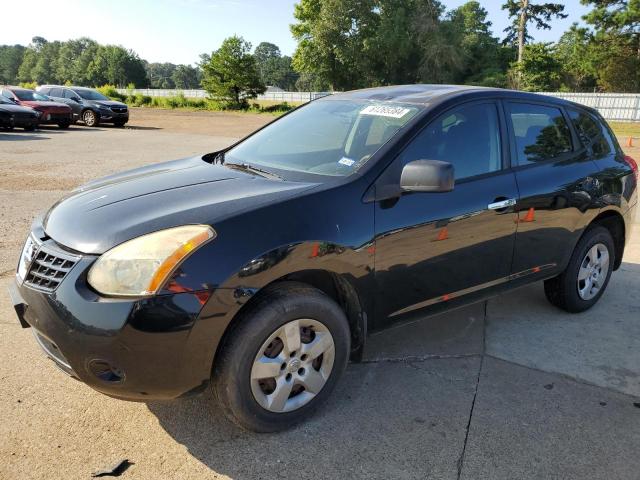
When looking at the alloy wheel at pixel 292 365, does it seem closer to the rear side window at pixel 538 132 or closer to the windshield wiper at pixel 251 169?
the windshield wiper at pixel 251 169

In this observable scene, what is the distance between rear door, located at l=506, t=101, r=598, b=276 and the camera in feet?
11.8

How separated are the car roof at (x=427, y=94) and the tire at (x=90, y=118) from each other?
21338 mm

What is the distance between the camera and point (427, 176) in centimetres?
271

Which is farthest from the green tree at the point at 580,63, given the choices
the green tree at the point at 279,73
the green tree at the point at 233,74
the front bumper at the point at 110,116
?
the green tree at the point at 279,73

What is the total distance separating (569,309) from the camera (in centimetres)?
Result: 425

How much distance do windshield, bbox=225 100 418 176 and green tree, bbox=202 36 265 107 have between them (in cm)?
4272

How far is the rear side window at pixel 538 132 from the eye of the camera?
3641 millimetres

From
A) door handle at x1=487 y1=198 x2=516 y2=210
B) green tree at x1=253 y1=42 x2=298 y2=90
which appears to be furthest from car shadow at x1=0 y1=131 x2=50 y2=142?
green tree at x1=253 y1=42 x2=298 y2=90

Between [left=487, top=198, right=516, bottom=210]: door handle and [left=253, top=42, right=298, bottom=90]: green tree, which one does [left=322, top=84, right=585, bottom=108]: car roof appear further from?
[left=253, top=42, right=298, bottom=90]: green tree

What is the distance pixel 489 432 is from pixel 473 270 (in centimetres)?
101

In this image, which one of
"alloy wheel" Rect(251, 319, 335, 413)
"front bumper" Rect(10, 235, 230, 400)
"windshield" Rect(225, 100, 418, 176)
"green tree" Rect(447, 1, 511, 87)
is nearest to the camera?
"front bumper" Rect(10, 235, 230, 400)

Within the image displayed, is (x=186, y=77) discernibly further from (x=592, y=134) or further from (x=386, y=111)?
(x=386, y=111)

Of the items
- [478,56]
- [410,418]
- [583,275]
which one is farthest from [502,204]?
[478,56]

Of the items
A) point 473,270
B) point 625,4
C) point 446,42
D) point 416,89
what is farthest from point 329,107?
point 446,42
